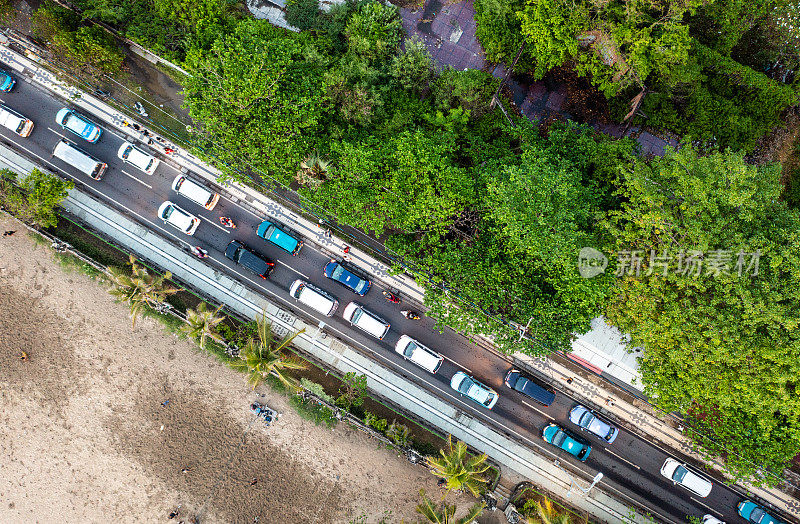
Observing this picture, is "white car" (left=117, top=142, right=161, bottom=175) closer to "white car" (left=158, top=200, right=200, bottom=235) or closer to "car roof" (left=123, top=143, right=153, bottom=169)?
"car roof" (left=123, top=143, right=153, bottom=169)

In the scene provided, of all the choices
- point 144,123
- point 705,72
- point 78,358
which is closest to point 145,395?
point 78,358

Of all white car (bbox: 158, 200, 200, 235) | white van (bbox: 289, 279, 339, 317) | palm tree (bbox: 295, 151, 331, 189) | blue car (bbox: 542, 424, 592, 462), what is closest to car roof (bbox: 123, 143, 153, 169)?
white car (bbox: 158, 200, 200, 235)

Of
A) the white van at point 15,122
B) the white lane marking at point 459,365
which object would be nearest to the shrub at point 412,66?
the white lane marking at point 459,365

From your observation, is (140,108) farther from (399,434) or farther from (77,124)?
(399,434)

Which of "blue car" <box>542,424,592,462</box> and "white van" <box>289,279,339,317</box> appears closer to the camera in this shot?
"blue car" <box>542,424,592,462</box>

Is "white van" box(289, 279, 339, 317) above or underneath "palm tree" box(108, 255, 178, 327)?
above

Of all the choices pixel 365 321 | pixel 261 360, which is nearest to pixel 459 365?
pixel 365 321
